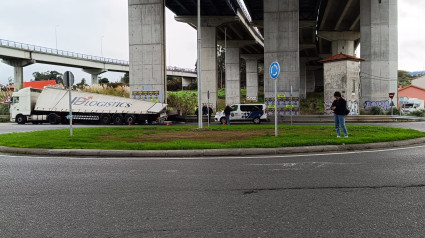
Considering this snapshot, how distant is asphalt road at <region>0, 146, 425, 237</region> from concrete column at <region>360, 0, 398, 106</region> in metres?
30.4

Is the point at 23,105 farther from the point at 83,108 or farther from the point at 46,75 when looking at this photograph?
the point at 46,75

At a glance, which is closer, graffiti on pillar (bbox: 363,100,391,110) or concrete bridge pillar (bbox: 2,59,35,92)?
graffiti on pillar (bbox: 363,100,391,110)

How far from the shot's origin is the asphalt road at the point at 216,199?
145 inches

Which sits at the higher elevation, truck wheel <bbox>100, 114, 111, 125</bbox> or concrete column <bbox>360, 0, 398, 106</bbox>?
concrete column <bbox>360, 0, 398, 106</bbox>

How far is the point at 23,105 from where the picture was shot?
32.1 m

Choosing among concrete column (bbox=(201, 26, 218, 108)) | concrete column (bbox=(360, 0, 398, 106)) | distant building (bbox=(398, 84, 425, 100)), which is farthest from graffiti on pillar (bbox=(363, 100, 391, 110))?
distant building (bbox=(398, 84, 425, 100))

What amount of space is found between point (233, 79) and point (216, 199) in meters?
60.3

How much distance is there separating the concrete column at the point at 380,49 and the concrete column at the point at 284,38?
27.4 feet

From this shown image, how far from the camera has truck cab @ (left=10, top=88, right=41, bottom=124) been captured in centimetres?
3188

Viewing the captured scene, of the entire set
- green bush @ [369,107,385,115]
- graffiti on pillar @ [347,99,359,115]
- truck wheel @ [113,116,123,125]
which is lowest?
truck wheel @ [113,116,123,125]

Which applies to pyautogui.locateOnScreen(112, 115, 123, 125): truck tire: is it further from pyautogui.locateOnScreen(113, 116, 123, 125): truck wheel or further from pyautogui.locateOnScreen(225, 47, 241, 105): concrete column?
pyautogui.locateOnScreen(225, 47, 241, 105): concrete column

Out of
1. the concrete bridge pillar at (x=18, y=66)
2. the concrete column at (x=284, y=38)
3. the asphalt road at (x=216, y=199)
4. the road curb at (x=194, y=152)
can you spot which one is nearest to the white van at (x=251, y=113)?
the concrete column at (x=284, y=38)

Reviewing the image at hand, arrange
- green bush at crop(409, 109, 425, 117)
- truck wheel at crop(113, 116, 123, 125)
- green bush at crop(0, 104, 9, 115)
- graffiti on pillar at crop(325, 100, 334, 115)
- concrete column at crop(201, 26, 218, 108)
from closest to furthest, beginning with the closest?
truck wheel at crop(113, 116, 123, 125) < graffiti on pillar at crop(325, 100, 334, 115) < green bush at crop(409, 109, 425, 117) < green bush at crop(0, 104, 9, 115) < concrete column at crop(201, 26, 218, 108)

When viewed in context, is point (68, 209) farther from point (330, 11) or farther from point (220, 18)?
point (330, 11)
